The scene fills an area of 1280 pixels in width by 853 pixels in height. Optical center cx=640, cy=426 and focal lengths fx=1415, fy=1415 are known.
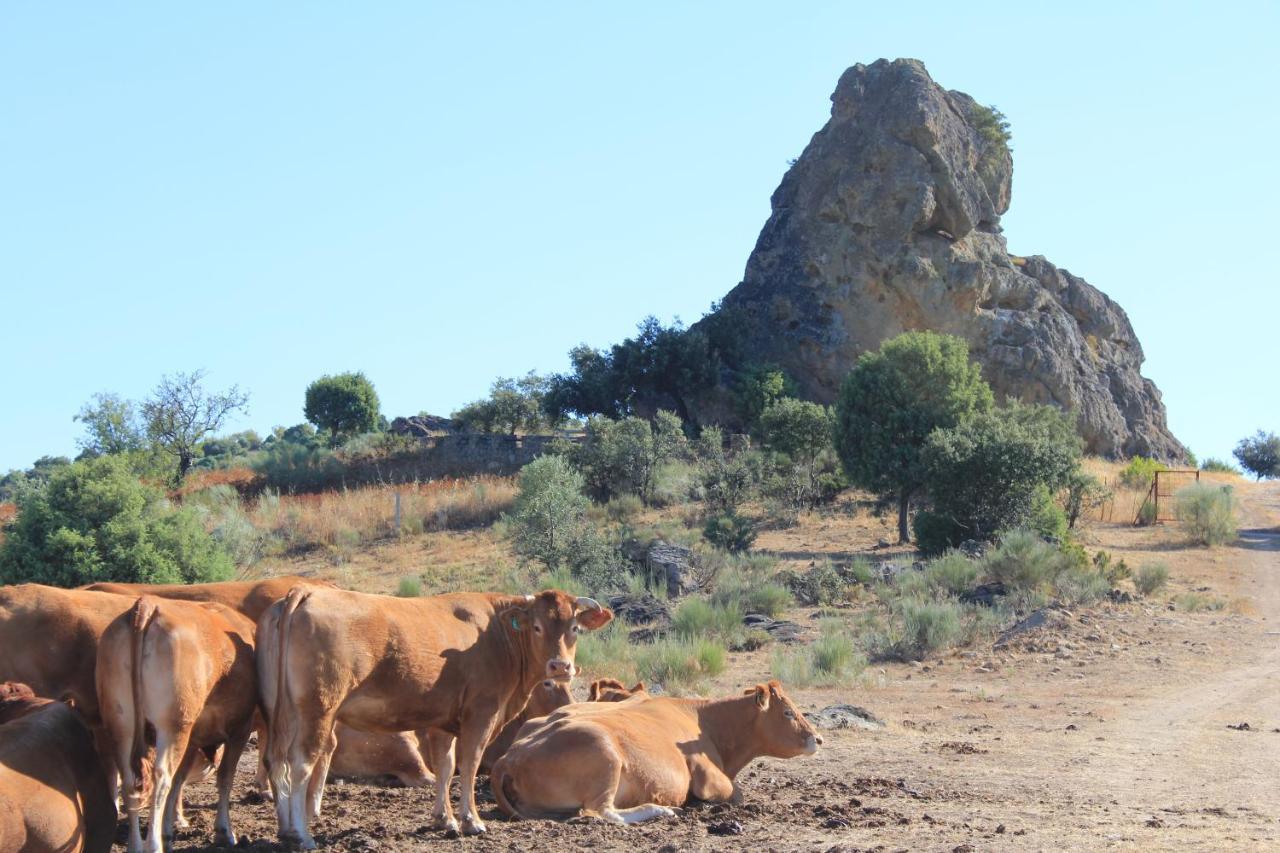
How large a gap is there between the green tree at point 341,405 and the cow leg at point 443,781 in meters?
66.8

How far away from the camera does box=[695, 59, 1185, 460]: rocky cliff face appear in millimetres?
55625

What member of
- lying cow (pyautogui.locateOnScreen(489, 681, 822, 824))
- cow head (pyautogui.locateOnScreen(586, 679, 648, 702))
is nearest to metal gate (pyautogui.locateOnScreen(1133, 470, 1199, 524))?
cow head (pyautogui.locateOnScreen(586, 679, 648, 702))

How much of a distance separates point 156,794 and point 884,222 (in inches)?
1999

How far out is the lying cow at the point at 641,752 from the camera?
10055 mm

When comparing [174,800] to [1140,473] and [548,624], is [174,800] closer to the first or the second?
[548,624]

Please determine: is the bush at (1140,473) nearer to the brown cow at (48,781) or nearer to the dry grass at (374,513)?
the dry grass at (374,513)

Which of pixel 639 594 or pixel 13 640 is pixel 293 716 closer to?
pixel 13 640

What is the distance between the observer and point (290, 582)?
1106cm

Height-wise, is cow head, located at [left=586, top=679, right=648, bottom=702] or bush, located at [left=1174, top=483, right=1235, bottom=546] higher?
bush, located at [left=1174, top=483, right=1235, bottom=546]

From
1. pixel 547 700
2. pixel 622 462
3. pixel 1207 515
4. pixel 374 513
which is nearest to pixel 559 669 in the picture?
pixel 547 700

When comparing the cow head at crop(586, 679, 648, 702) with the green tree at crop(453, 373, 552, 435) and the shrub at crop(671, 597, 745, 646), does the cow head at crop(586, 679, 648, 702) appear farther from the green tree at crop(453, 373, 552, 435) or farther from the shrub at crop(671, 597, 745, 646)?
the green tree at crop(453, 373, 552, 435)

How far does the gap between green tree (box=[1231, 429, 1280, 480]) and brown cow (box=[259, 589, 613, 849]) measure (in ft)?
274

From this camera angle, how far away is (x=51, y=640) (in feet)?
30.3

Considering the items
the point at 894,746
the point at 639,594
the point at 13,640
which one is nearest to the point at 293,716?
the point at 13,640
